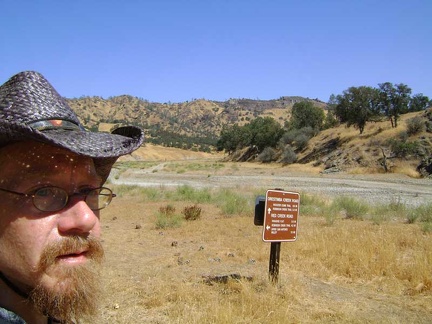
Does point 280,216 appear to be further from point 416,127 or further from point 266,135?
point 266,135

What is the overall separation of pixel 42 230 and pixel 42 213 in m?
0.07

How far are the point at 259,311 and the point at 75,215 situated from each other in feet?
12.1

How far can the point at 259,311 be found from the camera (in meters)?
4.81

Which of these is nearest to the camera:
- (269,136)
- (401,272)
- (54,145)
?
(54,145)

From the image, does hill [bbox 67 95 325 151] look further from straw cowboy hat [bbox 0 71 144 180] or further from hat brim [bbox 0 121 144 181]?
straw cowboy hat [bbox 0 71 144 180]

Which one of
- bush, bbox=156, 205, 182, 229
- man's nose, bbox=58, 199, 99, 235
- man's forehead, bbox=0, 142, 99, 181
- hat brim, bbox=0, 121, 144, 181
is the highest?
hat brim, bbox=0, 121, 144, 181

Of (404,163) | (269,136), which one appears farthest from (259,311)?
(269,136)

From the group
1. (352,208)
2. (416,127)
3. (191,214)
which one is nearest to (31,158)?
(191,214)

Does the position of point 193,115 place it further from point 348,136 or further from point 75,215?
point 75,215

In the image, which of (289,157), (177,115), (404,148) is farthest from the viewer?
(177,115)

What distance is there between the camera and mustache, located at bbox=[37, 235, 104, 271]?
5.11 feet

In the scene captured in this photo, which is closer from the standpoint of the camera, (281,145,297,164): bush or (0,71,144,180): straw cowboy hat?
(0,71,144,180): straw cowboy hat

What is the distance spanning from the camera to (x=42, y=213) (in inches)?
62.1

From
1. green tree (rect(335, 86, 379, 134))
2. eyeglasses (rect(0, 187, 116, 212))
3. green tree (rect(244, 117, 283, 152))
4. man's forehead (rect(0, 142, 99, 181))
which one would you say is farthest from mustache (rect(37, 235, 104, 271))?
green tree (rect(244, 117, 283, 152))
